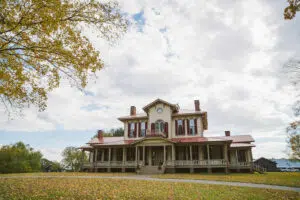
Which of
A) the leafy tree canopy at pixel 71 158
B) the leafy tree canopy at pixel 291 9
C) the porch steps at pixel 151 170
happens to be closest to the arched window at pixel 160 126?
the porch steps at pixel 151 170

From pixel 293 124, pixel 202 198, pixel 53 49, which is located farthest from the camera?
pixel 293 124

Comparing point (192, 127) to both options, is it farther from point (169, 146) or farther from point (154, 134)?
point (154, 134)

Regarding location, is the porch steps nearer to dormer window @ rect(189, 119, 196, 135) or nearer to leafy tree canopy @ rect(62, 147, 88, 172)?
dormer window @ rect(189, 119, 196, 135)

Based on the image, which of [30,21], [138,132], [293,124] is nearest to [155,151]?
[138,132]

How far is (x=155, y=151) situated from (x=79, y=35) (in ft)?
73.9

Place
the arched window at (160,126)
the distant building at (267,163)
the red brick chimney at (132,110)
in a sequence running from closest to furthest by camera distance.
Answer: the arched window at (160,126)
the red brick chimney at (132,110)
the distant building at (267,163)

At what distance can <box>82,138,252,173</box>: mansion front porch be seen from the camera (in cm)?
2362

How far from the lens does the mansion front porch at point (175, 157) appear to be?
23.6 metres

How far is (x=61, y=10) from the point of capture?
6316 mm

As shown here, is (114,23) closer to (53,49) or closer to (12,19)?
(53,49)

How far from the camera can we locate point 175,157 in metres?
27.0

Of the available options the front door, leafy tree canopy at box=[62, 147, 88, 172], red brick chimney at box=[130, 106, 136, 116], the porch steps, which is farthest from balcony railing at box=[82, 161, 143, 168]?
leafy tree canopy at box=[62, 147, 88, 172]

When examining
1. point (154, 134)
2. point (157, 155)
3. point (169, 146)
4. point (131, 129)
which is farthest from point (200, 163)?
point (131, 129)

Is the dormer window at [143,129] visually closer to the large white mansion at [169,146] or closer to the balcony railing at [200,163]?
the large white mansion at [169,146]
